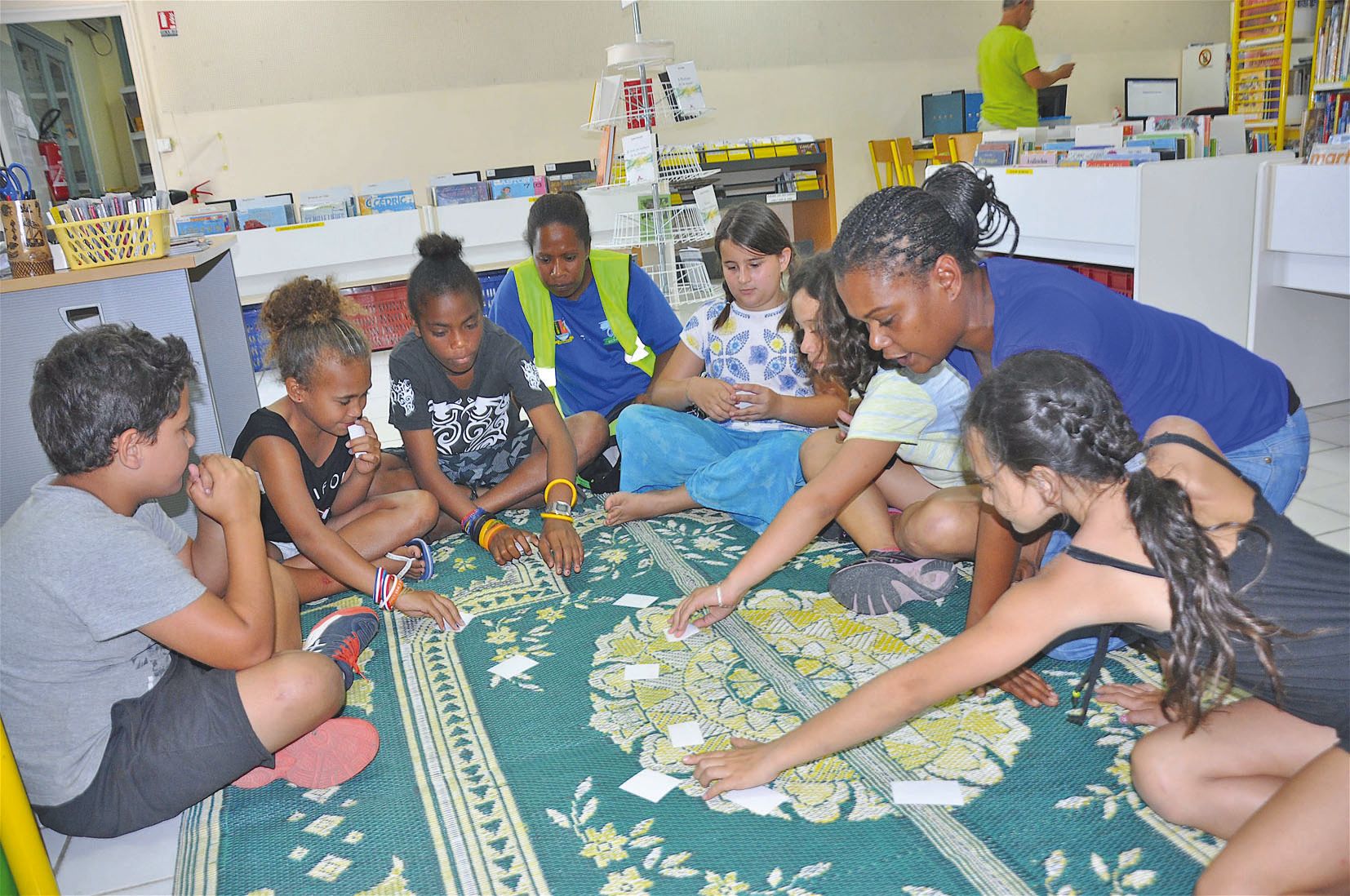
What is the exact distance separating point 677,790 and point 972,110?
8.20 metres

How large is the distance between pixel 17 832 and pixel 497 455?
1.86 m

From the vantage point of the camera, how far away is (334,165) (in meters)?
7.77

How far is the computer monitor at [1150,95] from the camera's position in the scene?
901 cm

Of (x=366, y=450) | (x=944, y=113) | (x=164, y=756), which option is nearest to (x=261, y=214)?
(x=366, y=450)

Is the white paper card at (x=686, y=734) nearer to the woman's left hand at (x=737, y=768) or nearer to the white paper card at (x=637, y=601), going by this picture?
the woman's left hand at (x=737, y=768)

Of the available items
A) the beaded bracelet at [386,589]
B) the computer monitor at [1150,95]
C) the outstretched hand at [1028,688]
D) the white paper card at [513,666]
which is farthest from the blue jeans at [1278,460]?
the computer monitor at [1150,95]

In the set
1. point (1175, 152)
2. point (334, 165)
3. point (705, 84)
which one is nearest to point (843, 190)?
point (705, 84)

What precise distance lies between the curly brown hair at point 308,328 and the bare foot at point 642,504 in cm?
86

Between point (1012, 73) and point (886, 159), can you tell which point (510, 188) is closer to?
point (1012, 73)

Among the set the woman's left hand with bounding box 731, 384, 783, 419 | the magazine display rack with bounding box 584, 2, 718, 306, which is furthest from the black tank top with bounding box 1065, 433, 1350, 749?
the magazine display rack with bounding box 584, 2, 718, 306

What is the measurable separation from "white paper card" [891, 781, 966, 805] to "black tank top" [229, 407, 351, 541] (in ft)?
5.19

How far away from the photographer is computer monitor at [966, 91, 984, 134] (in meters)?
8.62

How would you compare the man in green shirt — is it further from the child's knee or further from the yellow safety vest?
the child's knee

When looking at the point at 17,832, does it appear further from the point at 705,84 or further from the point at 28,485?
the point at 705,84
